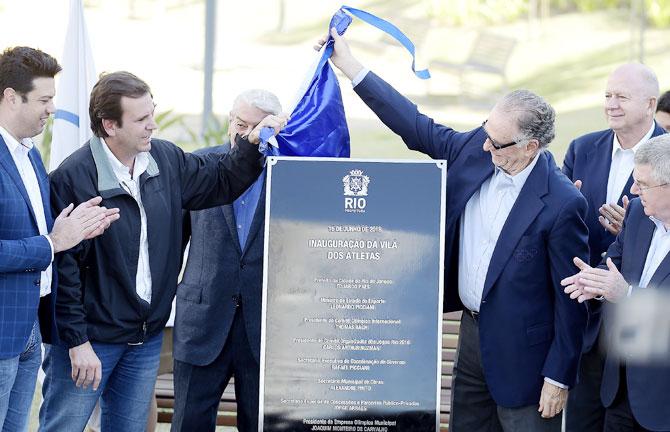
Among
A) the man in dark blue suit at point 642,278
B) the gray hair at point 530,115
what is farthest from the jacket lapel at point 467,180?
the man in dark blue suit at point 642,278

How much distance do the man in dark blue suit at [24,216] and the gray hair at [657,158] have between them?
1.89 m

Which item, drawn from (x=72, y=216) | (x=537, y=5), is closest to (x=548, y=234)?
(x=72, y=216)

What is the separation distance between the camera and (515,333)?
3.89 m

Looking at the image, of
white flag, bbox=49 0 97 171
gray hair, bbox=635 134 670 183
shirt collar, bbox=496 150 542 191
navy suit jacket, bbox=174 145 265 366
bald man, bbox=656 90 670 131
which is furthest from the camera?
white flag, bbox=49 0 97 171

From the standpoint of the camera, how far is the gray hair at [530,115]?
3.77 meters

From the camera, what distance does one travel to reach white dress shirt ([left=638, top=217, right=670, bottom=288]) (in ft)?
12.3

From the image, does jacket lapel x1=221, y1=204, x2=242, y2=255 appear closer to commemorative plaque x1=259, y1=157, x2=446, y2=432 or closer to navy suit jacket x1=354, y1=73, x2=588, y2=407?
commemorative plaque x1=259, y1=157, x2=446, y2=432

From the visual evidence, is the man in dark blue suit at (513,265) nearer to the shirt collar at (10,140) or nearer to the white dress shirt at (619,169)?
the white dress shirt at (619,169)

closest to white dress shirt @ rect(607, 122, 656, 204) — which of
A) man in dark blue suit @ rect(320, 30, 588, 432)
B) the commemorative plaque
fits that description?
man in dark blue suit @ rect(320, 30, 588, 432)

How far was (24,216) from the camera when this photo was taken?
371cm

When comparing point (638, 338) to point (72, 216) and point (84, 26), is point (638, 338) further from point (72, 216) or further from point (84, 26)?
point (84, 26)

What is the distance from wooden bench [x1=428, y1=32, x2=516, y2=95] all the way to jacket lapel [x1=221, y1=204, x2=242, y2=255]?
23.3 feet

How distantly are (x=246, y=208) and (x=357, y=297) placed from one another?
2.71ft

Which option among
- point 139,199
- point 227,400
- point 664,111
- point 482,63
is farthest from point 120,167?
point 482,63
